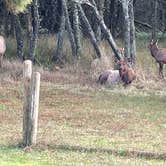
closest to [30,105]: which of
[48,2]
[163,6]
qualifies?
[48,2]

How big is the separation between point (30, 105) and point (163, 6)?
24393 millimetres

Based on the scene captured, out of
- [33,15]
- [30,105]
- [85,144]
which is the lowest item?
[85,144]

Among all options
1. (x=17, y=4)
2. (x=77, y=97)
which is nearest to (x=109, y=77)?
(x=77, y=97)

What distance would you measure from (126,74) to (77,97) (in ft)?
7.78

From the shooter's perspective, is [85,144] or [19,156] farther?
[85,144]

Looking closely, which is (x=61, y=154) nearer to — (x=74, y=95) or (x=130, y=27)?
(x=74, y=95)

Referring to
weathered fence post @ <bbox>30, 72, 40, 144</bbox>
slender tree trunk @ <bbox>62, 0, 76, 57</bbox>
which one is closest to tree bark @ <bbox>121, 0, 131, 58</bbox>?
slender tree trunk @ <bbox>62, 0, 76, 57</bbox>

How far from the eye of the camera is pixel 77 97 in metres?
16.7

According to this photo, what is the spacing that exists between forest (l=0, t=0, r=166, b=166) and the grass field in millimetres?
14

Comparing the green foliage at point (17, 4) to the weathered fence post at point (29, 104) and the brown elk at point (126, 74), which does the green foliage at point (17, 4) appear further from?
the weathered fence post at point (29, 104)

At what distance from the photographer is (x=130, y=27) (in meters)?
21.7

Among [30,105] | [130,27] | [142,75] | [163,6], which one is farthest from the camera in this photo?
[163,6]

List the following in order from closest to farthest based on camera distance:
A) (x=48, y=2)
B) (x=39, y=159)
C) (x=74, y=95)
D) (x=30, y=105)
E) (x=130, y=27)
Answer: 1. (x=39, y=159)
2. (x=30, y=105)
3. (x=74, y=95)
4. (x=130, y=27)
5. (x=48, y=2)

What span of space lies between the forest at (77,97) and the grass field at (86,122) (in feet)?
0.05
